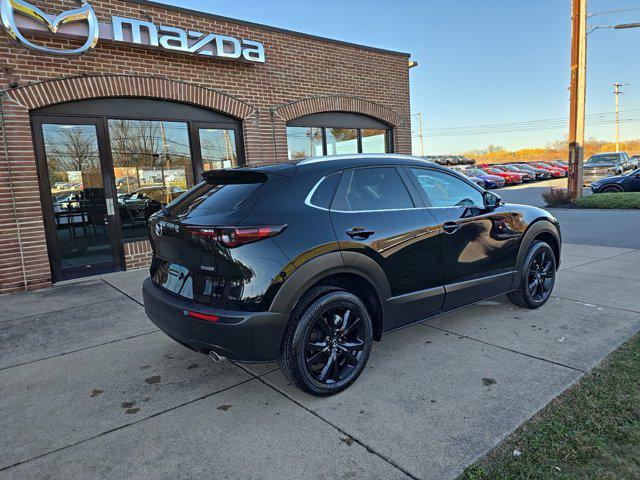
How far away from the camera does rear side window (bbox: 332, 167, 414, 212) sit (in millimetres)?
3393

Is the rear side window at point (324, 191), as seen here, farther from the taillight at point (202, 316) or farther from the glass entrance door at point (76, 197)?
the glass entrance door at point (76, 197)

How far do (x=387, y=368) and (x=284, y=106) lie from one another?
6.94 m

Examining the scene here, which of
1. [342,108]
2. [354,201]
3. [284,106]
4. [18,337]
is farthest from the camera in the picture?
[342,108]

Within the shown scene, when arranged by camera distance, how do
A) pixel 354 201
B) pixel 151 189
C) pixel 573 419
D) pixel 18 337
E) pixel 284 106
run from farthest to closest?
pixel 284 106, pixel 151 189, pixel 18 337, pixel 354 201, pixel 573 419

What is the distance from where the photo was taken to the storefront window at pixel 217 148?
333 inches

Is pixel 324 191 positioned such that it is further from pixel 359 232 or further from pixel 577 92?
pixel 577 92

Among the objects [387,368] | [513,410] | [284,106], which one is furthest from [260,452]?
[284,106]

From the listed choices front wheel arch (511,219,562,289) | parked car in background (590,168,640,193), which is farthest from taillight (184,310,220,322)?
parked car in background (590,168,640,193)

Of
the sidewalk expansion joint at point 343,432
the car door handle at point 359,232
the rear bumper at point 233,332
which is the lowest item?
the sidewalk expansion joint at point 343,432

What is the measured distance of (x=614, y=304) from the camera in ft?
16.1

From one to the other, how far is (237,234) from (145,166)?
5752 millimetres

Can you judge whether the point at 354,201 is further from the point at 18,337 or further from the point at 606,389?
the point at 18,337

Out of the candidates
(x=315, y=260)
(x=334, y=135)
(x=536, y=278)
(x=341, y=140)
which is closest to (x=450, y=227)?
(x=315, y=260)

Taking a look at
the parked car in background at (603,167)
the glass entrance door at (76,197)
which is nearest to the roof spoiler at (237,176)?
the glass entrance door at (76,197)
